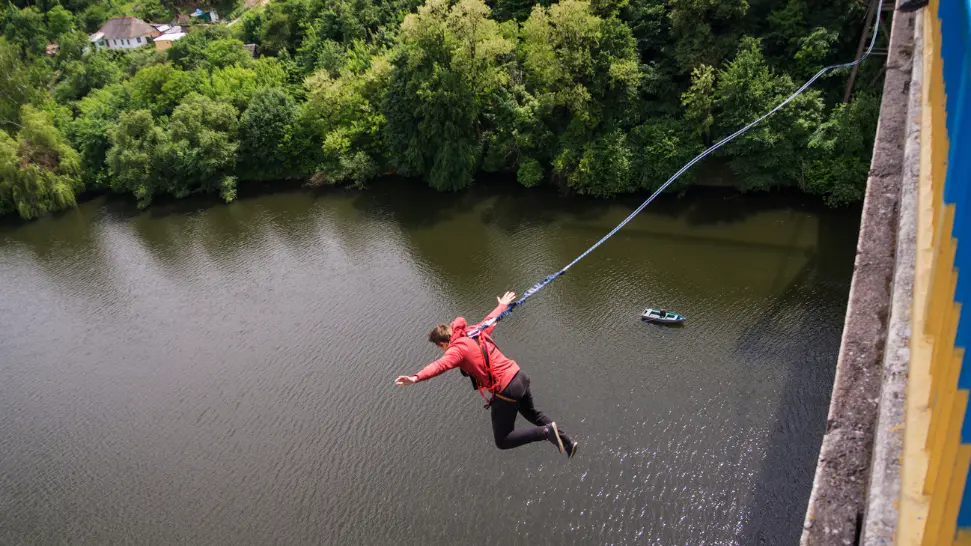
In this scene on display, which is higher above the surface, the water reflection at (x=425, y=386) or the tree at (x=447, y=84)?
the tree at (x=447, y=84)

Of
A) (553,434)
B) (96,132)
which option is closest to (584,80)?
(553,434)

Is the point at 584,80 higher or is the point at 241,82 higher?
the point at 241,82

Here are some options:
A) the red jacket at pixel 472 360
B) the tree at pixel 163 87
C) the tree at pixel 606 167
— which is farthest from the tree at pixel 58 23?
the red jacket at pixel 472 360

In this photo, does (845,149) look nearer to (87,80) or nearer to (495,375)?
(495,375)

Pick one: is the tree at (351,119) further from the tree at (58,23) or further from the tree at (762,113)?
the tree at (58,23)

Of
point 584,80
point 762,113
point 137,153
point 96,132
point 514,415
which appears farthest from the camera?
point 96,132

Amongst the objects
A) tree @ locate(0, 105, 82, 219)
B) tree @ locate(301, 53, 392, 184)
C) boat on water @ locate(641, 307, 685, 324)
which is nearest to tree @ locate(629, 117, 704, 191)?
boat on water @ locate(641, 307, 685, 324)
